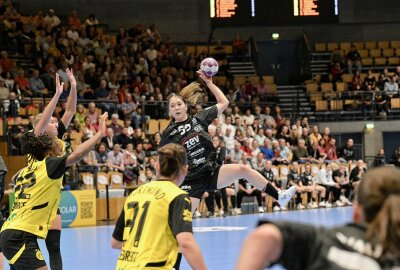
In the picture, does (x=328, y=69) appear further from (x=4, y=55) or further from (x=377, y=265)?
(x=377, y=265)

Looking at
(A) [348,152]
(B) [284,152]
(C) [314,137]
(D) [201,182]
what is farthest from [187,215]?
(A) [348,152]

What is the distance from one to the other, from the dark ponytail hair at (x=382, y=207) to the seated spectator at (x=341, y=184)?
2092cm

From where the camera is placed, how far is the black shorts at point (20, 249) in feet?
19.8

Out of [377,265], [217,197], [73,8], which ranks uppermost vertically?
[73,8]

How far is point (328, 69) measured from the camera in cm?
3148

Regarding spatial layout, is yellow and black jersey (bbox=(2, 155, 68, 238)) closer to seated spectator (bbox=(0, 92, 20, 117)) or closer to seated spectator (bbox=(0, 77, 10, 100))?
seated spectator (bbox=(0, 92, 20, 117))

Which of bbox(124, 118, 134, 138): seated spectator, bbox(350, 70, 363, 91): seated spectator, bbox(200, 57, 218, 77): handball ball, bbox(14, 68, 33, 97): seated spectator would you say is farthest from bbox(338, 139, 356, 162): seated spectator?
bbox(200, 57, 218, 77): handball ball

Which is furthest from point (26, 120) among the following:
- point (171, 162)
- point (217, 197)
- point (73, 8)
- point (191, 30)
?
point (171, 162)

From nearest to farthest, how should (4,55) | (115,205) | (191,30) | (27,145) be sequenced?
(27,145) → (115,205) → (4,55) → (191,30)

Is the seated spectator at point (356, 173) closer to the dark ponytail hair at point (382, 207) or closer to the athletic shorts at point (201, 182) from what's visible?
the athletic shorts at point (201, 182)

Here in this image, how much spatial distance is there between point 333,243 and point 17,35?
2289 centimetres

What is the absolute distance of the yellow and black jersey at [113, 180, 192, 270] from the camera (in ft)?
13.6

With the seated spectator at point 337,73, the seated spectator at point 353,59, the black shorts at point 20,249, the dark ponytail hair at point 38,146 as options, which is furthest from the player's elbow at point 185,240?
the seated spectator at point 353,59

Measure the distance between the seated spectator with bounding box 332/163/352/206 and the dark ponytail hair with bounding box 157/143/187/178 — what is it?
763 inches
